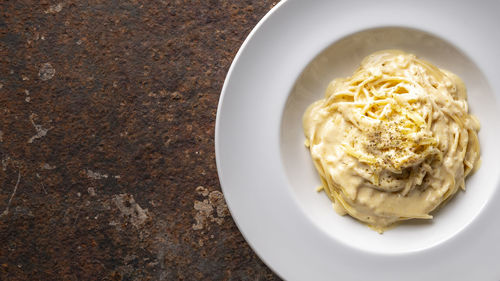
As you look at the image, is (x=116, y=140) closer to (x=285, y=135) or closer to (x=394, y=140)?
(x=285, y=135)

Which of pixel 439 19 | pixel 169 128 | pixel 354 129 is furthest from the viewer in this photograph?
pixel 169 128

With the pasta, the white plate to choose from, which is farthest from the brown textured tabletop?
the pasta

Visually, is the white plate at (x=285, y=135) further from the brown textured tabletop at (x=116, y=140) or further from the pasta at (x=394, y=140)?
the brown textured tabletop at (x=116, y=140)

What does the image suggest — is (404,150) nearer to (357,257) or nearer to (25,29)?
(357,257)

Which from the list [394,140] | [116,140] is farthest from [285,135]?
[116,140]

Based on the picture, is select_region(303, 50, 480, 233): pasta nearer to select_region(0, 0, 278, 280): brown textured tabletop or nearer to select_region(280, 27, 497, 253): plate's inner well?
select_region(280, 27, 497, 253): plate's inner well

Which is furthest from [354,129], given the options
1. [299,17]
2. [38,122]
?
[38,122]

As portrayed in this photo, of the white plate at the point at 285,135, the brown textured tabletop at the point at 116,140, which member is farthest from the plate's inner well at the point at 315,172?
the brown textured tabletop at the point at 116,140
